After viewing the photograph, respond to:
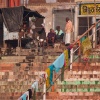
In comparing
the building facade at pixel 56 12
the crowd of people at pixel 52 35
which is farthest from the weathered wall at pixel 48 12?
the crowd of people at pixel 52 35

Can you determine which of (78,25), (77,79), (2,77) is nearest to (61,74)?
(77,79)

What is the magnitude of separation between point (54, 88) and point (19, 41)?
664cm

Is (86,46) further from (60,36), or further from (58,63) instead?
(60,36)

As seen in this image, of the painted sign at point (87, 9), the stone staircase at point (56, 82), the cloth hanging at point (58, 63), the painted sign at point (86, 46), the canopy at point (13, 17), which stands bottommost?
the stone staircase at point (56, 82)

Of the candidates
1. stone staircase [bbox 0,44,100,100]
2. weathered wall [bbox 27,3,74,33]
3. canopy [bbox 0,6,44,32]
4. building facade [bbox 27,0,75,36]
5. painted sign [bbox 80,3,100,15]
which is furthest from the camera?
weathered wall [bbox 27,3,74,33]

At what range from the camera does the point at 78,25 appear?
28.5 meters

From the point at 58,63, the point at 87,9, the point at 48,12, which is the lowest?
the point at 58,63

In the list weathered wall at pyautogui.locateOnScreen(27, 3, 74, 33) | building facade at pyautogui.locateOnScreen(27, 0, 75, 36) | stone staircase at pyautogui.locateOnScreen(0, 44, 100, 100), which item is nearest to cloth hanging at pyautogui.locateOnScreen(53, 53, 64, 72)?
stone staircase at pyautogui.locateOnScreen(0, 44, 100, 100)

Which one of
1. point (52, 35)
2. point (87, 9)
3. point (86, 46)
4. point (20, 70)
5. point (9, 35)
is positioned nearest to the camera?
point (20, 70)

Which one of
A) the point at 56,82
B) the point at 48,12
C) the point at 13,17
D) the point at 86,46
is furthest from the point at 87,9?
the point at 56,82

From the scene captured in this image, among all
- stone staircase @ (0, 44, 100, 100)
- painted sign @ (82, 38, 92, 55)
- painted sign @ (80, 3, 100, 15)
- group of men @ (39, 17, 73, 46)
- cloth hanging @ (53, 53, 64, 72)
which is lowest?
stone staircase @ (0, 44, 100, 100)

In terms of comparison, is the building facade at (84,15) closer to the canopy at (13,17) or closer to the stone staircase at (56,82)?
the canopy at (13,17)

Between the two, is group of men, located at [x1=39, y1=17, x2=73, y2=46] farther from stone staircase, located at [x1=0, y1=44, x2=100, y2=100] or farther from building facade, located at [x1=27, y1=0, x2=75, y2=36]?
building facade, located at [x1=27, y1=0, x2=75, y2=36]

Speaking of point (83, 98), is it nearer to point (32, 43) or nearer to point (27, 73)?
point (27, 73)
